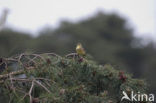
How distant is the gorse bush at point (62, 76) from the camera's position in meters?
3.69

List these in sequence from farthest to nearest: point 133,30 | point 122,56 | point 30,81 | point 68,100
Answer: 1. point 133,30
2. point 122,56
3. point 30,81
4. point 68,100

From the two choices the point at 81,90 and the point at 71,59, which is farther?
the point at 71,59

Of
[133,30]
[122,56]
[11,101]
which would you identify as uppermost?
[133,30]

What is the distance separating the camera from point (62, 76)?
3775mm

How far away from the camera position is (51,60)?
383cm

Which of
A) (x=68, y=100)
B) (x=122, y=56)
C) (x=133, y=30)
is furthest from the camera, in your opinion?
(x=133, y=30)

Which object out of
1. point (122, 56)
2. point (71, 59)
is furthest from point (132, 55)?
point (71, 59)

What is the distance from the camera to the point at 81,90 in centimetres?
347

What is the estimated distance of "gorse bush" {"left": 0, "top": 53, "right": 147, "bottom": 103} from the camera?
3688mm

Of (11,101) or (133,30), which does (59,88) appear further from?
(133,30)

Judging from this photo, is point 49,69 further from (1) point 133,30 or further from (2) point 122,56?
(1) point 133,30

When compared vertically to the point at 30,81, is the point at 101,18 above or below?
above

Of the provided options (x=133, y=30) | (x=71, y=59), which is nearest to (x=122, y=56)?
(x=133, y=30)

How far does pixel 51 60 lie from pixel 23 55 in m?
0.22
